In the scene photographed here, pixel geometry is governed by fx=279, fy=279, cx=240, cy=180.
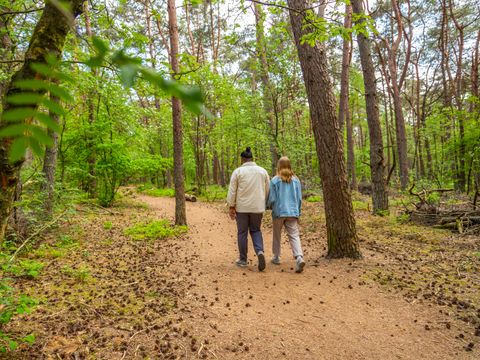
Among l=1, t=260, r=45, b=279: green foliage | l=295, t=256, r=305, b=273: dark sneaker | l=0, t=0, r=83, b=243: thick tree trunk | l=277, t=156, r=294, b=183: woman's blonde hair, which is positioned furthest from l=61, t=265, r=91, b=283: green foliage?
l=277, t=156, r=294, b=183: woman's blonde hair

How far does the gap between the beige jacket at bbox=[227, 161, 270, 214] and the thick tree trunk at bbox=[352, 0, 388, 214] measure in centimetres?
478

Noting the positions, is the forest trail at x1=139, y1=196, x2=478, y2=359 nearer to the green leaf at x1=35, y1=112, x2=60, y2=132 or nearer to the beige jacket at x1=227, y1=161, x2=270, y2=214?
the beige jacket at x1=227, y1=161, x2=270, y2=214

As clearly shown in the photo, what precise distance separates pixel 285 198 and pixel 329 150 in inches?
46.0

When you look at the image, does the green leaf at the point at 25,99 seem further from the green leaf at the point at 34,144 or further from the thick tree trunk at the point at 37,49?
the thick tree trunk at the point at 37,49

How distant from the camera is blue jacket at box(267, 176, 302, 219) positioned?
199 inches

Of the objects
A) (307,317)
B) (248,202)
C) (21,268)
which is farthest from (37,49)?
(248,202)

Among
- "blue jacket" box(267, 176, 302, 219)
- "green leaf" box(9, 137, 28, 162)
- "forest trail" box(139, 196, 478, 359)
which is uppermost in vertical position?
"green leaf" box(9, 137, 28, 162)

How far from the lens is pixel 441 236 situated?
20.8ft

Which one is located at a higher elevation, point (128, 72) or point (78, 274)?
point (128, 72)

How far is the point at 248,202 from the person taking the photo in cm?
512

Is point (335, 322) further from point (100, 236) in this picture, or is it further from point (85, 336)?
point (100, 236)

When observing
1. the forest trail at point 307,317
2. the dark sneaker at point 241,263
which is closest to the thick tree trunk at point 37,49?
the forest trail at point 307,317

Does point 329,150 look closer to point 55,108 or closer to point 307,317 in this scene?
point 307,317

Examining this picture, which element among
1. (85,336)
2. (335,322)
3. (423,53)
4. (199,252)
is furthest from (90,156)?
(423,53)
